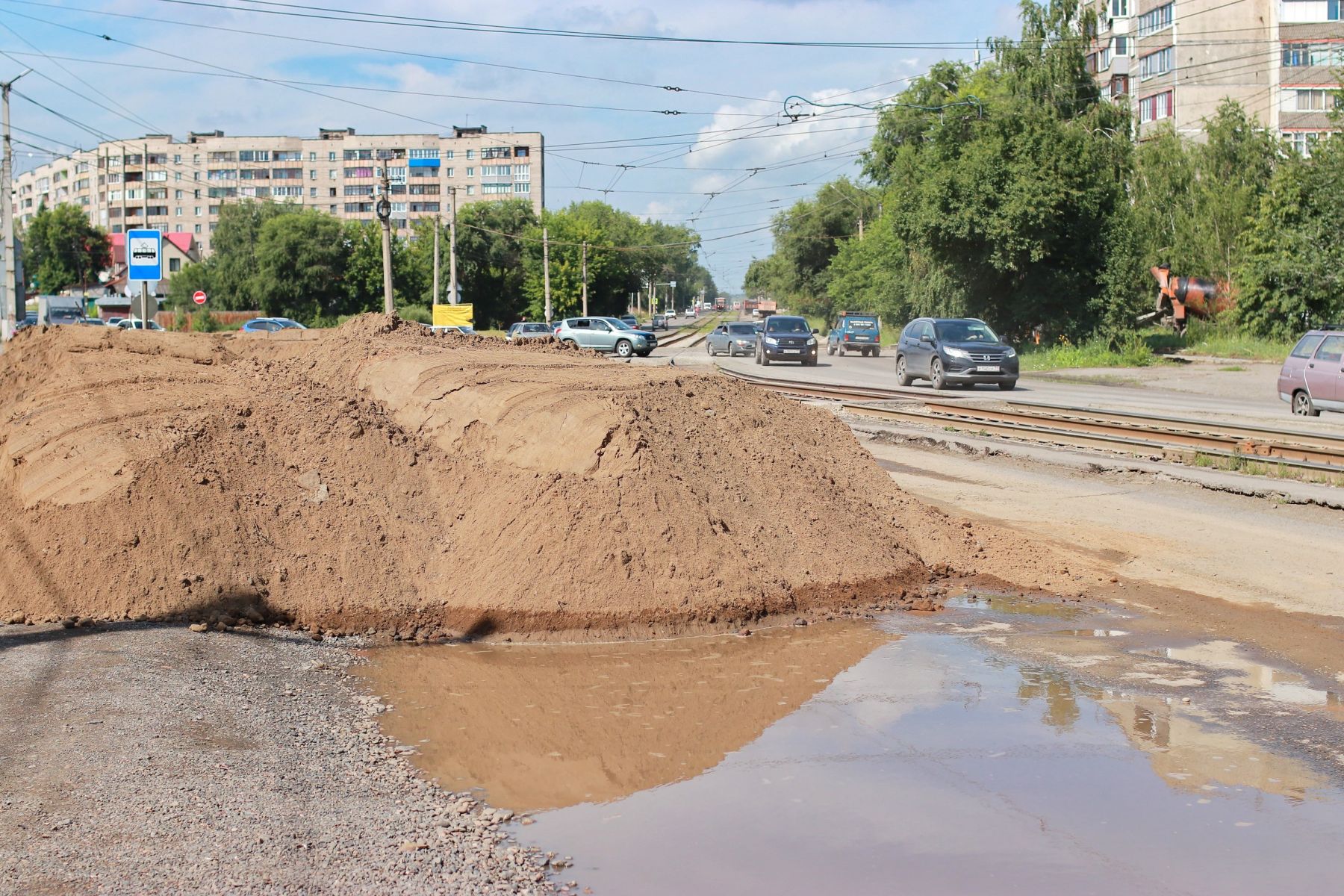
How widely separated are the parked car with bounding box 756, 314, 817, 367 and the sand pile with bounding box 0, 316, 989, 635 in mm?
33437

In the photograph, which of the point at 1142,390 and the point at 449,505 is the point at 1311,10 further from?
the point at 449,505

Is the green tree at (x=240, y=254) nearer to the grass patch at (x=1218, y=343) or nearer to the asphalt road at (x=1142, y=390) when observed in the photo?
the asphalt road at (x=1142, y=390)

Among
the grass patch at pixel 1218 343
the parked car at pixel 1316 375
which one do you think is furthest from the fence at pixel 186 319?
the parked car at pixel 1316 375

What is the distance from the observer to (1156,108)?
62188mm

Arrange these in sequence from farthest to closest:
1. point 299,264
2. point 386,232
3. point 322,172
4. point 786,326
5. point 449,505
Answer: point 322,172, point 299,264, point 786,326, point 386,232, point 449,505

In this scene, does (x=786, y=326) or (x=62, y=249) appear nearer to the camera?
(x=786, y=326)

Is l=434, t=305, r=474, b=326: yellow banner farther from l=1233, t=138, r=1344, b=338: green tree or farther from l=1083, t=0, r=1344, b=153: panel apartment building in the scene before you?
l=1083, t=0, r=1344, b=153: panel apartment building

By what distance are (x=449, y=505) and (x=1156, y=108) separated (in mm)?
62120

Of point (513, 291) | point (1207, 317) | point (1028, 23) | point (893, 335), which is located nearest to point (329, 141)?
point (513, 291)

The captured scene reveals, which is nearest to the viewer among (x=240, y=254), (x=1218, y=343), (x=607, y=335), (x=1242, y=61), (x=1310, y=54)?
(x=1218, y=343)

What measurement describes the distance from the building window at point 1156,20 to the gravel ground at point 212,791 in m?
64.8

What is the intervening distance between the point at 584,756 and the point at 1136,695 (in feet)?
11.0

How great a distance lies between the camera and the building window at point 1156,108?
6108 centimetres

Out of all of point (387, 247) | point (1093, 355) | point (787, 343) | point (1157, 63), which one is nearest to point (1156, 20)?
point (1157, 63)
